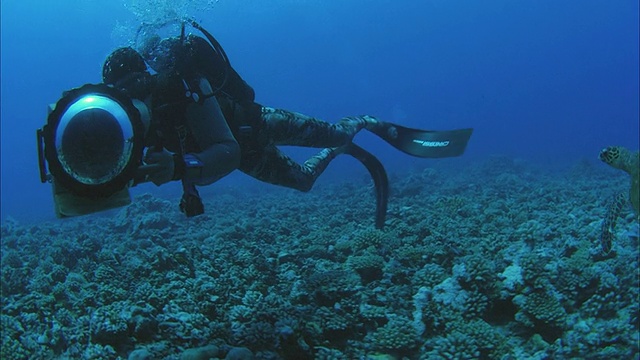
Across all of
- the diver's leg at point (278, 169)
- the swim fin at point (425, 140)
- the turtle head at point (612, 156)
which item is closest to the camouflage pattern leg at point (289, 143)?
the diver's leg at point (278, 169)

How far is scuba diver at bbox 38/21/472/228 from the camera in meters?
2.27

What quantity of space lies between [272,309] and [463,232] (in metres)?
3.78

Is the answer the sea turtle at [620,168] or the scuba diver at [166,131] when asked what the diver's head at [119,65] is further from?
the sea turtle at [620,168]

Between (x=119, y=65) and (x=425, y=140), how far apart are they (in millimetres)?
5411

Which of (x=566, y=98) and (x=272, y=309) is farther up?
(x=566, y=98)

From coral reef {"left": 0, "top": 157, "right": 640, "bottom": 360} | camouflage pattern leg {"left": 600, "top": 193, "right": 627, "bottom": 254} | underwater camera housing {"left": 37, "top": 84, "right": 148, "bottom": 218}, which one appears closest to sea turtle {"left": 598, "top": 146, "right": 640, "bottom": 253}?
camouflage pattern leg {"left": 600, "top": 193, "right": 627, "bottom": 254}

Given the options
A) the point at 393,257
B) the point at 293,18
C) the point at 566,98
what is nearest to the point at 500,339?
the point at 393,257

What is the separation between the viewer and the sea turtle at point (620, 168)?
3500 millimetres

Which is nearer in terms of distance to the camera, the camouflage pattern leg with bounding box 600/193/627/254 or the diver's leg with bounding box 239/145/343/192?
the camouflage pattern leg with bounding box 600/193/627/254

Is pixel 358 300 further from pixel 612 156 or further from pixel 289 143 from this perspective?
pixel 612 156

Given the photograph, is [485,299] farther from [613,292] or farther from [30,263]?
[30,263]

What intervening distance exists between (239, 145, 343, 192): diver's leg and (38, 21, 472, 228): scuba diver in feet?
0.05

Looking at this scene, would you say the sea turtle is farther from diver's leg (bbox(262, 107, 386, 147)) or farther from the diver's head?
the diver's head

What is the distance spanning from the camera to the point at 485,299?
4043mm
